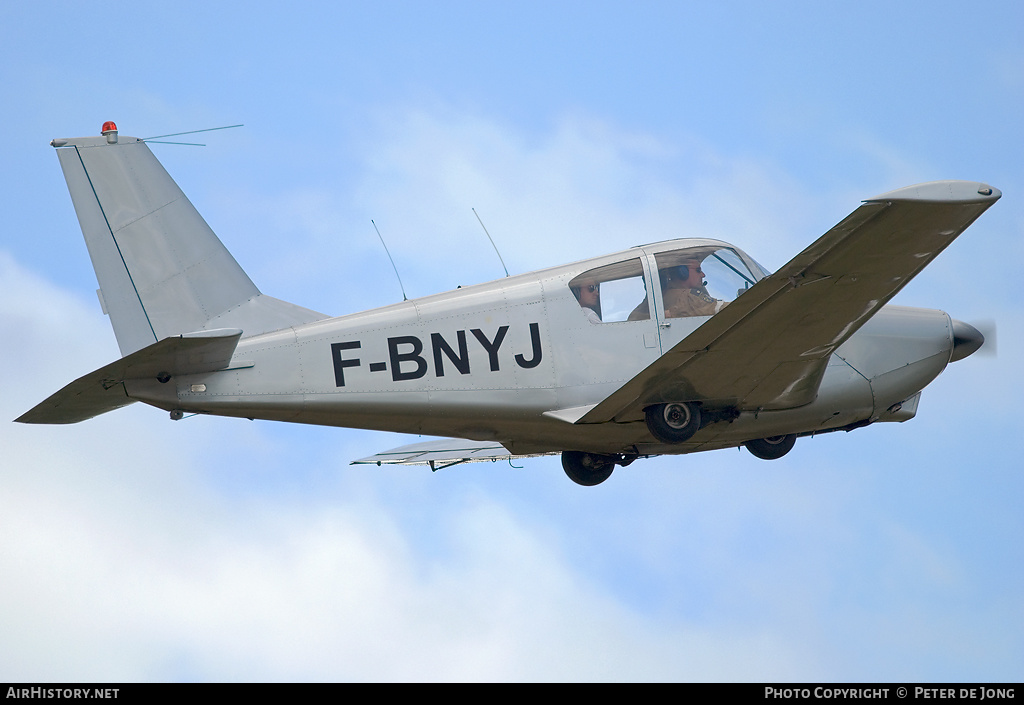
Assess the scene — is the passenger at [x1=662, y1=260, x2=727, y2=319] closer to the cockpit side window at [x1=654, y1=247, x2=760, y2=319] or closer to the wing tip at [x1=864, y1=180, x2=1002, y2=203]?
the cockpit side window at [x1=654, y1=247, x2=760, y2=319]

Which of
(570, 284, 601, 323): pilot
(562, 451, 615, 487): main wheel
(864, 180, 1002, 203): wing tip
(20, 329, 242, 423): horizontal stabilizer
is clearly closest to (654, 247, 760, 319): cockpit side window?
(570, 284, 601, 323): pilot

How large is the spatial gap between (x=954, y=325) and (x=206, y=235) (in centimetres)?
809

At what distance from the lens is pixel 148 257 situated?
39.8 ft

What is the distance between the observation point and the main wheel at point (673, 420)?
38.9 feet

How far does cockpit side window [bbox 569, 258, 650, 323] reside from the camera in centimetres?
1204

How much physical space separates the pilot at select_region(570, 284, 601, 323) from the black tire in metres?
2.54

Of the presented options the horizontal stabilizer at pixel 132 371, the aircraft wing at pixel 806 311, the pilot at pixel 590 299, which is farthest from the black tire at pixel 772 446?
the horizontal stabilizer at pixel 132 371

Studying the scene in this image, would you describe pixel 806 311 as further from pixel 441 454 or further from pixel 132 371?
pixel 441 454

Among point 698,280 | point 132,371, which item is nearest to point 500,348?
point 698,280

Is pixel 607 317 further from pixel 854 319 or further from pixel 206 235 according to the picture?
pixel 206 235

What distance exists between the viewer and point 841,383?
12492 mm
